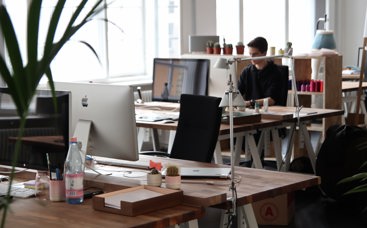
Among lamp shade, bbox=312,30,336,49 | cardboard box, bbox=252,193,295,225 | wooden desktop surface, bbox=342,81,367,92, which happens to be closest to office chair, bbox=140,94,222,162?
cardboard box, bbox=252,193,295,225

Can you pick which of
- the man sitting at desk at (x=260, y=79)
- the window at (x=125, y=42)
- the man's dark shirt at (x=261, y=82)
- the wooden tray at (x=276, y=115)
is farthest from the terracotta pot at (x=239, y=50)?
the wooden tray at (x=276, y=115)

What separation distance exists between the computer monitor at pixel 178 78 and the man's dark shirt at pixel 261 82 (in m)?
0.84

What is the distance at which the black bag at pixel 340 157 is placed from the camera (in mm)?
5285

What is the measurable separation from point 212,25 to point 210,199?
607 cm

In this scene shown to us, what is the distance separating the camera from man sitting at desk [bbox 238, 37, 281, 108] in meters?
6.27

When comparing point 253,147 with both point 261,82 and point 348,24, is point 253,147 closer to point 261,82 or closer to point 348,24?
point 261,82

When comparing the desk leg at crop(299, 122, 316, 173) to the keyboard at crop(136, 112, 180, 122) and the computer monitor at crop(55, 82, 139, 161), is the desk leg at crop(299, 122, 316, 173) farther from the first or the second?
the computer monitor at crop(55, 82, 139, 161)

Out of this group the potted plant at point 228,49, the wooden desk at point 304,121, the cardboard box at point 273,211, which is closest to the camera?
the cardboard box at point 273,211

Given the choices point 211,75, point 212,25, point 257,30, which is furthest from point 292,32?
point 211,75

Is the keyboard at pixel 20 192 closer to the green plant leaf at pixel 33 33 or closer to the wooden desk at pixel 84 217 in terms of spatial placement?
the wooden desk at pixel 84 217

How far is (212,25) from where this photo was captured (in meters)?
8.80

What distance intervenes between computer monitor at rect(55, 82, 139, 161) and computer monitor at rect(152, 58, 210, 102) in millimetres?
2248

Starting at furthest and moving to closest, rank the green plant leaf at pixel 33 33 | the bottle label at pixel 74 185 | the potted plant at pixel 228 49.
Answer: the potted plant at pixel 228 49 → the bottle label at pixel 74 185 → the green plant leaf at pixel 33 33

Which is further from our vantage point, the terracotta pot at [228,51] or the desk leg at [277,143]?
the terracotta pot at [228,51]
